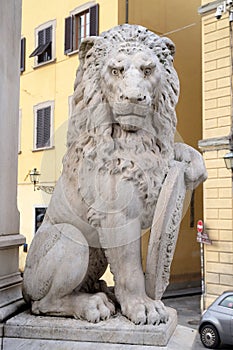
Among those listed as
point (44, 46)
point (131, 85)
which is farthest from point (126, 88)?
point (44, 46)

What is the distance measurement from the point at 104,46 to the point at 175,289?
10.3m

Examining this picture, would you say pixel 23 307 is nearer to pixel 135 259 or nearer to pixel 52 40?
pixel 135 259

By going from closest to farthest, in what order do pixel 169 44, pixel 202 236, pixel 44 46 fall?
pixel 169 44
pixel 202 236
pixel 44 46

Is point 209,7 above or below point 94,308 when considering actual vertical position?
above

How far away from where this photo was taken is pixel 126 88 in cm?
167

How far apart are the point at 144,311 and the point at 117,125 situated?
690mm

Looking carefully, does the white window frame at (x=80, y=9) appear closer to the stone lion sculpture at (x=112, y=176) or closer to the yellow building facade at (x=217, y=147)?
the yellow building facade at (x=217, y=147)

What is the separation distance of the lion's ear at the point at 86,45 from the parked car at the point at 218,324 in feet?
18.6

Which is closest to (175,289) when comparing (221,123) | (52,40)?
(221,123)

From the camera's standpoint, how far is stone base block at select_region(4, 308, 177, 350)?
159cm

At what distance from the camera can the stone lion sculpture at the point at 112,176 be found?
1710 mm

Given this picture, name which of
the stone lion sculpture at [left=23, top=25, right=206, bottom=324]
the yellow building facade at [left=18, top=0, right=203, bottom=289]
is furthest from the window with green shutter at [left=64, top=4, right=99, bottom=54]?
the stone lion sculpture at [left=23, top=25, right=206, bottom=324]

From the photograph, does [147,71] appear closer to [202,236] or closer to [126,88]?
[126,88]

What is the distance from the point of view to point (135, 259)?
5.67 ft
